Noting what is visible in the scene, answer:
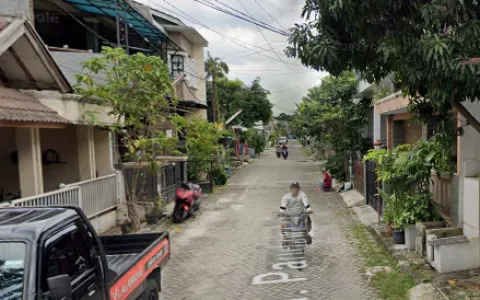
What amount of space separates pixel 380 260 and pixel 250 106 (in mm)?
29084

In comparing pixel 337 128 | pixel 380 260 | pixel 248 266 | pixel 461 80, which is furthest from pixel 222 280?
pixel 337 128

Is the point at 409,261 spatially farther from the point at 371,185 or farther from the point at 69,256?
the point at 69,256

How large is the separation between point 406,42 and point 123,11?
9.81m

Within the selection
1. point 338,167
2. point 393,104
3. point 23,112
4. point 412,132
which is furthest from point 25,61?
point 338,167

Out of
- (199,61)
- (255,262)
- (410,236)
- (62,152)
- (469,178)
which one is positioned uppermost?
(199,61)

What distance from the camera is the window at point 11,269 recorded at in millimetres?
2623

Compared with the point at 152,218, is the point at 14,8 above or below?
above

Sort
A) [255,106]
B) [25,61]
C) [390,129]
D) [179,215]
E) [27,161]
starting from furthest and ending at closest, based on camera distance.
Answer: [255,106] < [390,129] < [179,215] < [25,61] < [27,161]

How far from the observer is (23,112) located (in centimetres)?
693

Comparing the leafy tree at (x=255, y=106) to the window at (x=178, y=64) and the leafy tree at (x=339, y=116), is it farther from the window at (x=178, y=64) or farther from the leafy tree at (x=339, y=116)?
the window at (x=178, y=64)

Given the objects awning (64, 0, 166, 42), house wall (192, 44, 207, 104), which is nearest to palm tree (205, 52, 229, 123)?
house wall (192, 44, 207, 104)

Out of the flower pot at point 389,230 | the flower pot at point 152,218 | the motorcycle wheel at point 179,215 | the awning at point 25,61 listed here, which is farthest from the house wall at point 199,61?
the flower pot at point 389,230

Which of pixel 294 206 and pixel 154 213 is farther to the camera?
pixel 154 213

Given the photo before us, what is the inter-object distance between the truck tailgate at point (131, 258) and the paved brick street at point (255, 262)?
124 centimetres
